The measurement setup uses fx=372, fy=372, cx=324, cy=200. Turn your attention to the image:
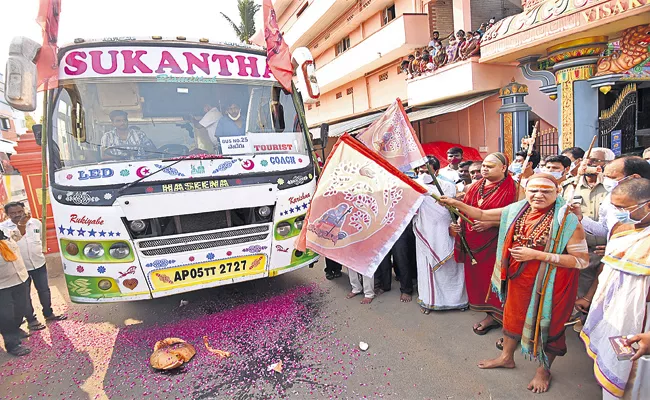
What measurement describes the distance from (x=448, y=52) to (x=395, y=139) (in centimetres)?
686

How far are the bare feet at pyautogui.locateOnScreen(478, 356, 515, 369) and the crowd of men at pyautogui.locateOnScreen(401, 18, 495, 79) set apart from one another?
7.10 m

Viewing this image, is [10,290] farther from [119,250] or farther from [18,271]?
[119,250]

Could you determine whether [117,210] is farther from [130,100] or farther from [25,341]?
[25,341]

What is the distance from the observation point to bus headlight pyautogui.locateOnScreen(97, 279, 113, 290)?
3.30 m

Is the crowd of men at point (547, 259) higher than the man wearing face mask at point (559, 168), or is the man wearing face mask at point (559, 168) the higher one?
the man wearing face mask at point (559, 168)

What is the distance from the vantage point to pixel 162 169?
3.33 m

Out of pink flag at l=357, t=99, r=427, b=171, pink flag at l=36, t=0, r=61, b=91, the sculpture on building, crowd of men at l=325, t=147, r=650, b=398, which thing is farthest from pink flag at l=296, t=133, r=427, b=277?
the sculpture on building

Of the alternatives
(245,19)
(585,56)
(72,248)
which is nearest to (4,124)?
(245,19)

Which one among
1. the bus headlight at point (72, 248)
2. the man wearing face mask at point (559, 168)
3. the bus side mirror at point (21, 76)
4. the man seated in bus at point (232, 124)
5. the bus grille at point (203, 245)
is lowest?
the bus grille at point (203, 245)

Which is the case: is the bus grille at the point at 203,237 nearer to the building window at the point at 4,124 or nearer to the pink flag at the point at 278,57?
the pink flag at the point at 278,57

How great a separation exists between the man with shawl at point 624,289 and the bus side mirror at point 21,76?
429 centimetres

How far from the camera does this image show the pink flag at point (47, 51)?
3.40m

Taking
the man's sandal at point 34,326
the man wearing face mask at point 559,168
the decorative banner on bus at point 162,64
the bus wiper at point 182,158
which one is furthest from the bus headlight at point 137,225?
the man wearing face mask at point 559,168

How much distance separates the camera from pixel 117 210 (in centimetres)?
319
